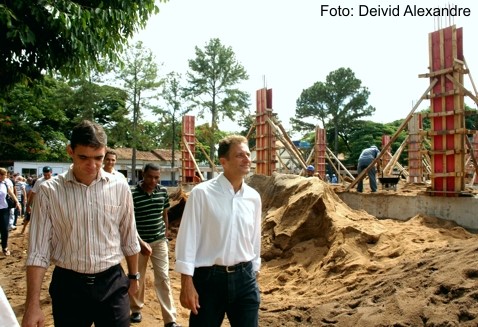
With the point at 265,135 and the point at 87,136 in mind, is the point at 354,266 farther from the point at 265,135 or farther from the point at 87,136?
the point at 265,135

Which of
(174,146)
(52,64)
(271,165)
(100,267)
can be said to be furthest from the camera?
(174,146)

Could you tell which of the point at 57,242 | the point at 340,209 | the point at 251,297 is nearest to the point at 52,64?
the point at 57,242

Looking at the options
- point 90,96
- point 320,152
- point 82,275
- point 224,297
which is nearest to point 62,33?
point 82,275

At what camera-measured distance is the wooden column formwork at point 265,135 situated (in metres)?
14.8

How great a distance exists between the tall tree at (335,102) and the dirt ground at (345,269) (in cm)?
4023

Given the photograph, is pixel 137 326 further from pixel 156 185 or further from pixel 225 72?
pixel 225 72

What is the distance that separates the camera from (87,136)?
2.70 metres

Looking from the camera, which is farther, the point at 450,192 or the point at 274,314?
the point at 450,192

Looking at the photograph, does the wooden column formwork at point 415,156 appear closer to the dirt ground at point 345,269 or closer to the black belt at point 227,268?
the dirt ground at point 345,269

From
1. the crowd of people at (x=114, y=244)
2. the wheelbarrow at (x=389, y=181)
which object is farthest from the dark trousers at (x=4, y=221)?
the wheelbarrow at (x=389, y=181)

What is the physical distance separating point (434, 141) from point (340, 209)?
2392mm

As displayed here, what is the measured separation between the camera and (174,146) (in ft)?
119

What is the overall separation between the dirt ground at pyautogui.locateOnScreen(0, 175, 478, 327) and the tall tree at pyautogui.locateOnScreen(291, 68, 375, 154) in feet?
132

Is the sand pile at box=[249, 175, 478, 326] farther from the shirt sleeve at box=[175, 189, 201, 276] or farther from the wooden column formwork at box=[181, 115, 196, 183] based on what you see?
the wooden column formwork at box=[181, 115, 196, 183]
